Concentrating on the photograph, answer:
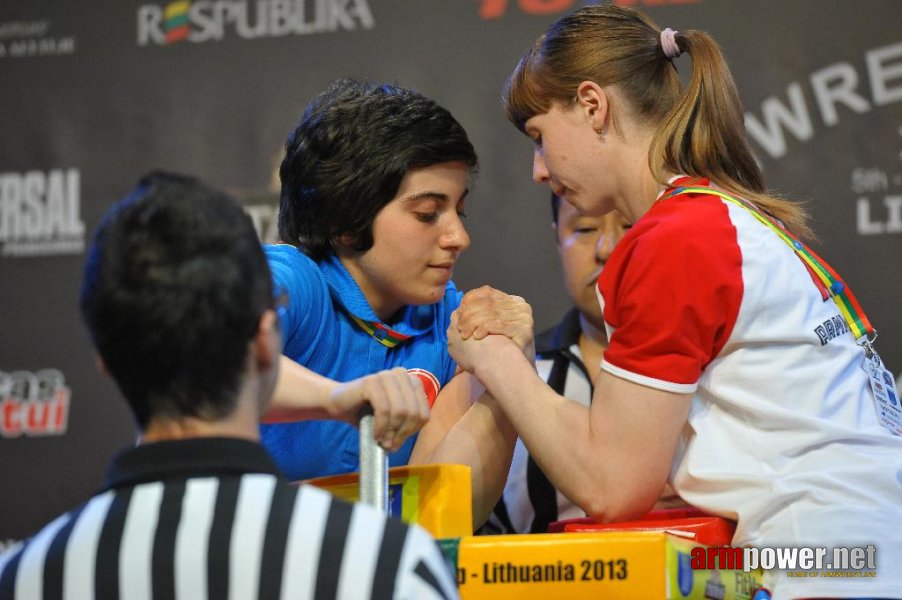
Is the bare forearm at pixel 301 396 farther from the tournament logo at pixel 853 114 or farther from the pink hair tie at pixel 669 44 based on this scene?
the tournament logo at pixel 853 114

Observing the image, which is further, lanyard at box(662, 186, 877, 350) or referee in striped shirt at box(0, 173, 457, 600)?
lanyard at box(662, 186, 877, 350)

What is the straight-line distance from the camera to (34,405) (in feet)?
10.7

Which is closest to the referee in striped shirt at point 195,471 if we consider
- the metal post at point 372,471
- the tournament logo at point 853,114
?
the metal post at point 372,471

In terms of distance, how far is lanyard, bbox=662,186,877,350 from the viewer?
166 centimetres

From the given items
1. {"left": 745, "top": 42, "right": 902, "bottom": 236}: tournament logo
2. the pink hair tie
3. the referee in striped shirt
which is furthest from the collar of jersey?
{"left": 745, "top": 42, "right": 902, "bottom": 236}: tournament logo

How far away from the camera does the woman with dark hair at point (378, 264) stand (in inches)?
75.3

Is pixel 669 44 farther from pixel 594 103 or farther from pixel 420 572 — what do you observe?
pixel 420 572

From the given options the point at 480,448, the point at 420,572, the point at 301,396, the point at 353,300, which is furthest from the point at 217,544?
the point at 353,300

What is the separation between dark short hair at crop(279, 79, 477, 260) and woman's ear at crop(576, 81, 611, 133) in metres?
0.30

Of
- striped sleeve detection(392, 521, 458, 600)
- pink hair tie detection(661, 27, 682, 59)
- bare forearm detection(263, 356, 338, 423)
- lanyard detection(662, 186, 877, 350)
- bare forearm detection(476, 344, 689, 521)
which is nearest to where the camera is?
striped sleeve detection(392, 521, 458, 600)

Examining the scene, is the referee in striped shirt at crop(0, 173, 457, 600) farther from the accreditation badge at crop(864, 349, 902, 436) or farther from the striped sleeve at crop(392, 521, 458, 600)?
the accreditation badge at crop(864, 349, 902, 436)

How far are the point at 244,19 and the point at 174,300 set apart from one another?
2.49 metres

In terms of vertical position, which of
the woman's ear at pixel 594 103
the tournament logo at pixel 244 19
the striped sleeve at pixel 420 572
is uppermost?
the tournament logo at pixel 244 19

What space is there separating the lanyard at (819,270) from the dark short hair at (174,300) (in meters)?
0.85
